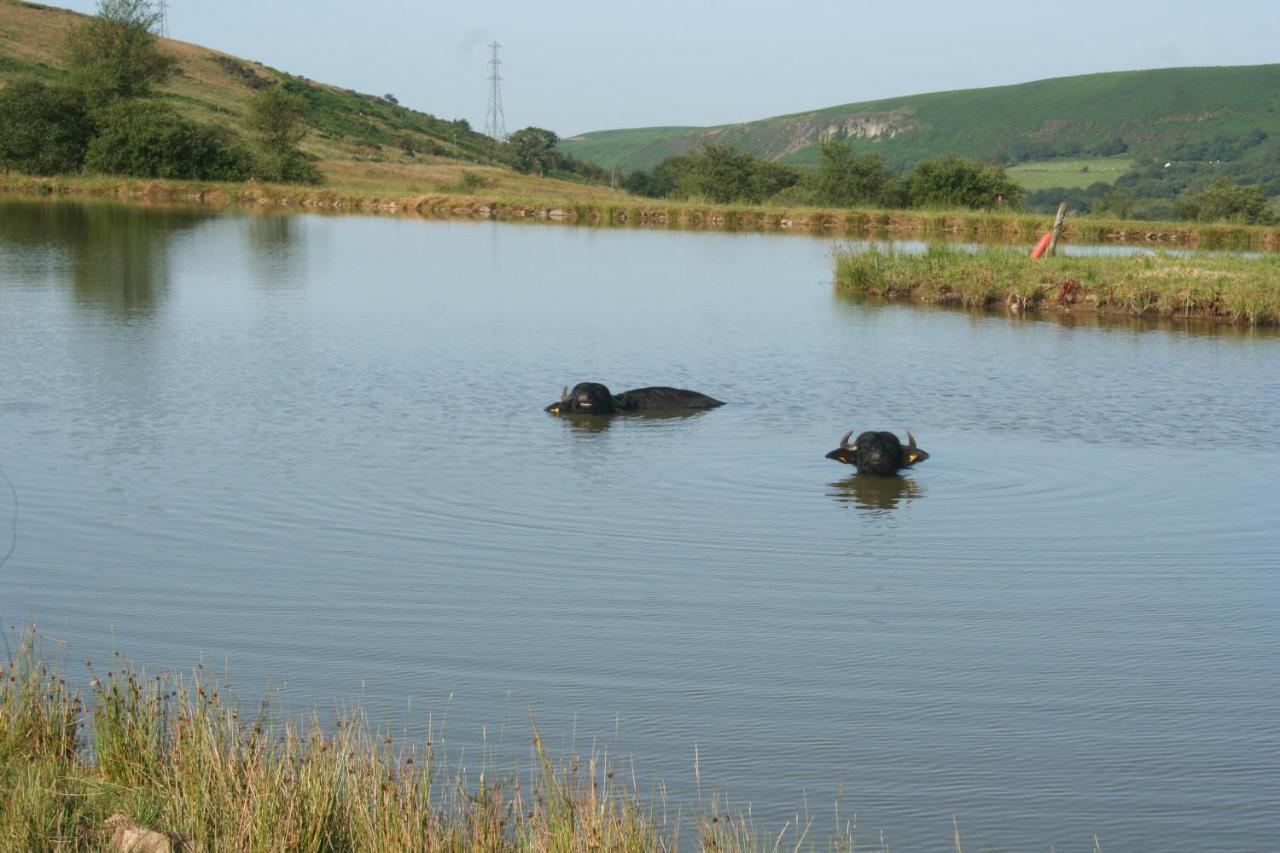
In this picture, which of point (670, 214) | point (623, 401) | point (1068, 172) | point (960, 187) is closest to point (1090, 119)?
point (1068, 172)

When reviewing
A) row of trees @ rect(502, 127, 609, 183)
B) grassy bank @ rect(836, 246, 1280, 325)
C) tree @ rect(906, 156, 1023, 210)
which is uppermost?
row of trees @ rect(502, 127, 609, 183)

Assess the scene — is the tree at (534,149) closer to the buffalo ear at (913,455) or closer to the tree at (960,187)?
the tree at (960,187)

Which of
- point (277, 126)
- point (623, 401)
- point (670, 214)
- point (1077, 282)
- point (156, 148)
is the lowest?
point (623, 401)

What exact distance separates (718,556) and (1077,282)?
17251mm

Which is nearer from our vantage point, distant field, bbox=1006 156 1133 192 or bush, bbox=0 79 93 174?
bush, bbox=0 79 93 174

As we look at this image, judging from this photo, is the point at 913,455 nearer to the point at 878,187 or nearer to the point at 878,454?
the point at 878,454

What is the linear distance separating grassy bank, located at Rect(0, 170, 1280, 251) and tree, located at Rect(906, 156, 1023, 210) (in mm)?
6761

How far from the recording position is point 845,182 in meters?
57.2

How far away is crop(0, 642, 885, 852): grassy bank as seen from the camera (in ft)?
13.6

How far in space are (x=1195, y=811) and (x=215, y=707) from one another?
11.3ft

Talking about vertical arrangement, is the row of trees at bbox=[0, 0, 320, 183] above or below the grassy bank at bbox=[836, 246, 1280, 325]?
above

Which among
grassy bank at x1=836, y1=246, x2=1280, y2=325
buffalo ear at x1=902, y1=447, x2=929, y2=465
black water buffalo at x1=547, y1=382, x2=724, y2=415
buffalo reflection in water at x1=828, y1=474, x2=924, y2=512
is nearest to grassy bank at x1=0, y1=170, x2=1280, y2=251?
grassy bank at x1=836, y1=246, x2=1280, y2=325

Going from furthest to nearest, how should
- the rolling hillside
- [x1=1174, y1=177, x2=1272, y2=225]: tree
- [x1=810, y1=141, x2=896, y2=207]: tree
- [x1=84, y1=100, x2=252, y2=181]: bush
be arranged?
the rolling hillside
[x1=84, y1=100, x2=252, y2=181]: bush
[x1=810, y1=141, x2=896, y2=207]: tree
[x1=1174, y1=177, x2=1272, y2=225]: tree

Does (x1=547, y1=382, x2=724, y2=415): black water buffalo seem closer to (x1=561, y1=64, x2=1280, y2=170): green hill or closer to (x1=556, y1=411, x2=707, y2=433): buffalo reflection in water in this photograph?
(x1=556, y1=411, x2=707, y2=433): buffalo reflection in water
